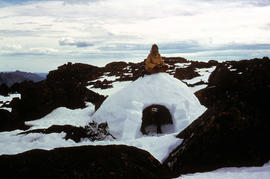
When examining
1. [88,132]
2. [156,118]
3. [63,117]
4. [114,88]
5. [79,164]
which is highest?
[79,164]

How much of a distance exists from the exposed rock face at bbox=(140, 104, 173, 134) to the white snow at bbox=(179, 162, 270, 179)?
310 inches

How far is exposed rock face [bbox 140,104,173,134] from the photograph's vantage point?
43.6 ft

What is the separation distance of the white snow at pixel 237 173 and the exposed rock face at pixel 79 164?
1.57 meters

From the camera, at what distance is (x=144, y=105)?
12984mm

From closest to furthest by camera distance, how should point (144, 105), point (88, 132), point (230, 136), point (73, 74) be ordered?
point (230, 136) < point (88, 132) < point (144, 105) < point (73, 74)

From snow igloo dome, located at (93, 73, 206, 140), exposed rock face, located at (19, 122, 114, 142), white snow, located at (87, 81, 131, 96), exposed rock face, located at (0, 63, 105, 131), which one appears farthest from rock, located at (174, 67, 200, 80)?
exposed rock face, located at (19, 122, 114, 142)

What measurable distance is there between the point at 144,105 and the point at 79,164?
9625 millimetres

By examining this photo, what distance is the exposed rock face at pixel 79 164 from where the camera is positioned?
330 cm

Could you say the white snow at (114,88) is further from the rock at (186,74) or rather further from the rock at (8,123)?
the rock at (8,123)

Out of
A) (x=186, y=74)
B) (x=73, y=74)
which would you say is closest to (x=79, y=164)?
(x=186, y=74)

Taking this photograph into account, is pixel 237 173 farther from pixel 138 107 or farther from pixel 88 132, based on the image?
pixel 88 132

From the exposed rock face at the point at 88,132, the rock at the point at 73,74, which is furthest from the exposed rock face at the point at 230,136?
the rock at the point at 73,74

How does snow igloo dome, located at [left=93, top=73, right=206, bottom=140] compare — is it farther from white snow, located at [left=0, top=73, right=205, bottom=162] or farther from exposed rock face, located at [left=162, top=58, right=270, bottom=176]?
exposed rock face, located at [left=162, top=58, right=270, bottom=176]

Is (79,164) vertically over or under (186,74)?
over
